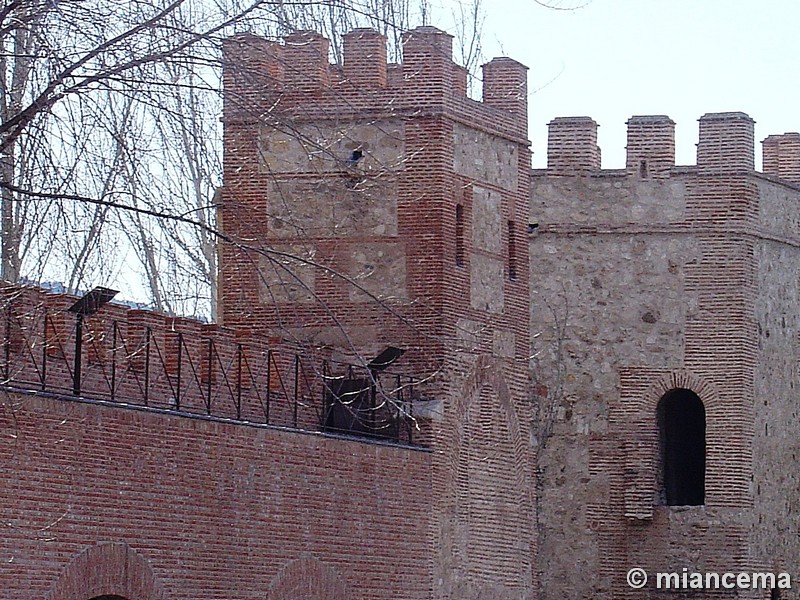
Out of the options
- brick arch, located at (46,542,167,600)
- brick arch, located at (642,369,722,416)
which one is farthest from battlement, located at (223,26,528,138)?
brick arch, located at (642,369,722,416)

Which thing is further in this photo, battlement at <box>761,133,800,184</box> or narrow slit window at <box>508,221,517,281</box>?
battlement at <box>761,133,800,184</box>

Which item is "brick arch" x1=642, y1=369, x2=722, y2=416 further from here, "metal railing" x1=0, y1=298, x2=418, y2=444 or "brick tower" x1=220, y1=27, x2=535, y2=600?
"metal railing" x1=0, y1=298, x2=418, y2=444

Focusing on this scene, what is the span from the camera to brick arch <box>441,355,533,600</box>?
2167cm

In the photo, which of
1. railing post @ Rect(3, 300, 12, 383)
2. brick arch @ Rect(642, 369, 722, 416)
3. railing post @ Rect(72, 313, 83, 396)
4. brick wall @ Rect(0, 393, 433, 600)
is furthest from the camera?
brick arch @ Rect(642, 369, 722, 416)

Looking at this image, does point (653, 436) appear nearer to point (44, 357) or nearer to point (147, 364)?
point (147, 364)

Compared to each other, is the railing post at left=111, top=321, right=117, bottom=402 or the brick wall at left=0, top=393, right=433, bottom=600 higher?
the railing post at left=111, top=321, right=117, bottom=402

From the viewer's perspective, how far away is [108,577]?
16.3 metres

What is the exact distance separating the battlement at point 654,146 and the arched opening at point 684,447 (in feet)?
10.5

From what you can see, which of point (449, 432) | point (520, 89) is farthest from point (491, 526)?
point (520, 89)

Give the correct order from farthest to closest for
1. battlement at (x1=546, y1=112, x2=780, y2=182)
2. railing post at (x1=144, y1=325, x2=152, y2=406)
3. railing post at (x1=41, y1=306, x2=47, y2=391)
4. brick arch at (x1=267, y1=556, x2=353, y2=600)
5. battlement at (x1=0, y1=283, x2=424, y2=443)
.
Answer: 1. battlement at (x1=546, y1=112, x2=780, y2=182)
2. brick arch at (x1=267, y1=556, x2=353, y2=600)
3. railing post at (x1=144, y1=325, x2=152, y2=406)
4. battlement at (x1=0, y1=283, x2=424, y2=443)
5. railing post at (x1=41, y1=306, x2=47, y2=391)

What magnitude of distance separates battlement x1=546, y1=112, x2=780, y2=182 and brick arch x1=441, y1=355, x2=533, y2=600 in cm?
706

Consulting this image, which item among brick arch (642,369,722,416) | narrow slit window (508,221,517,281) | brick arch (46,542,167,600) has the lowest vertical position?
brick arch (46,542,167,600)

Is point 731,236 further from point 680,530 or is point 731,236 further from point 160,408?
point 160,408

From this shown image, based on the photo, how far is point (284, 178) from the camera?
71.8 ft
